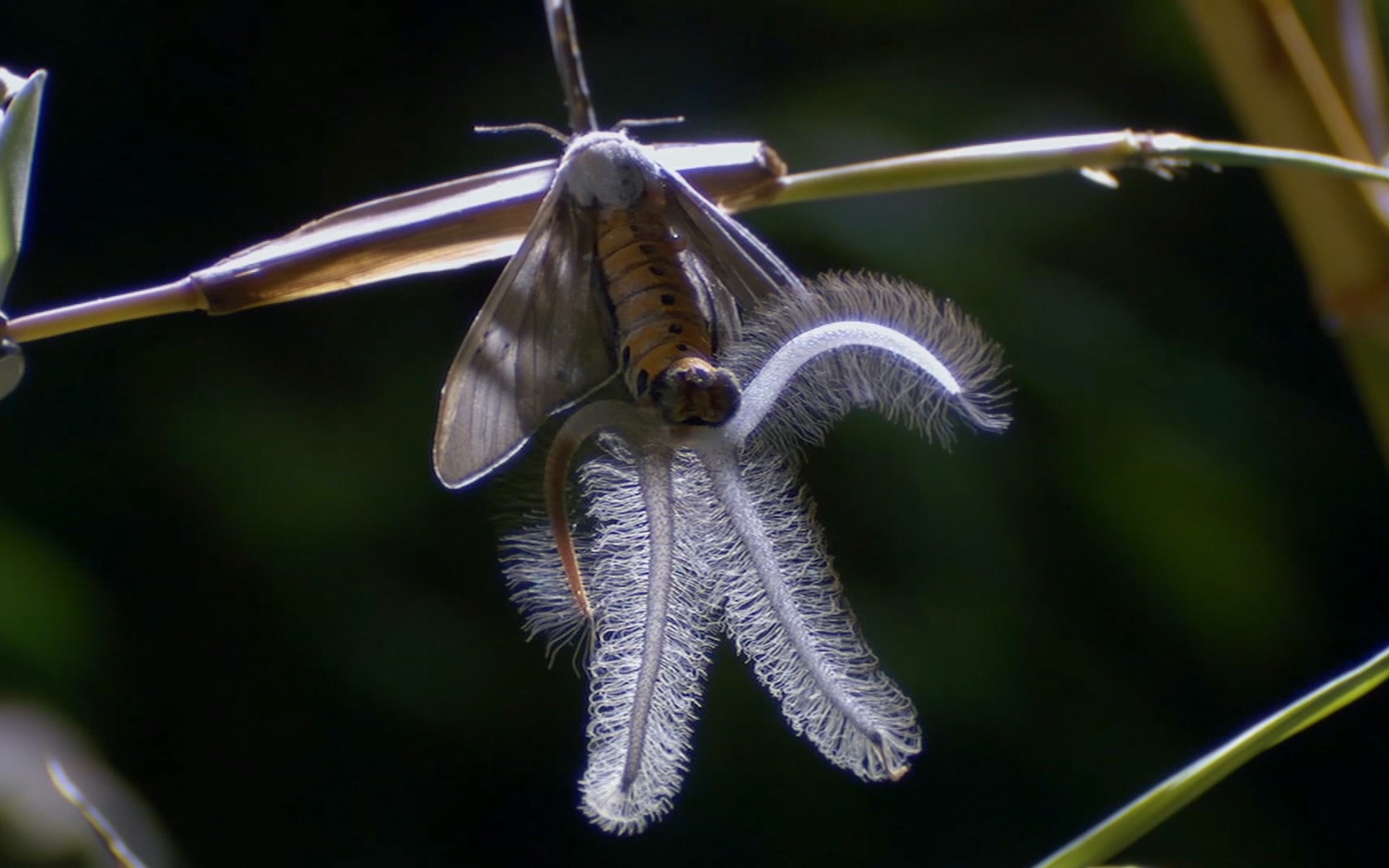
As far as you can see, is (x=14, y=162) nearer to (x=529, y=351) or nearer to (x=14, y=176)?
(x=14, y=176)

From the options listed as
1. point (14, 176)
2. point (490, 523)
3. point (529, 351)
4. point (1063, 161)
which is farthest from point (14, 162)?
point (490, 523)

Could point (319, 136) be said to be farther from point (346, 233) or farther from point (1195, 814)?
point (1195, 814)

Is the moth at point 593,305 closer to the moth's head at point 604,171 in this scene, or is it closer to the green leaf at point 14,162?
the moth's head at point 604,171

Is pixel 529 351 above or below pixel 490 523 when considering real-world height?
below

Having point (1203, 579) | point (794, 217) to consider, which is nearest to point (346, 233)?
point (794, 217)

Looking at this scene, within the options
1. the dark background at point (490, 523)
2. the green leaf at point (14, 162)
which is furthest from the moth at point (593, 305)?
the dark background at point (490, 523)

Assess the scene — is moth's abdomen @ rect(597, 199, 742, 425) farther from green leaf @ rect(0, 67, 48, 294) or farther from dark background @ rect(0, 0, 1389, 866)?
dark background @ rect(0, 0, 1389, 866)
